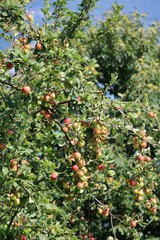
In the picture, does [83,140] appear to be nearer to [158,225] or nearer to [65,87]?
[65,87]

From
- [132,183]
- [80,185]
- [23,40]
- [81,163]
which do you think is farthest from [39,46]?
[132,183]

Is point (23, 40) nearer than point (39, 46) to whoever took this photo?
No

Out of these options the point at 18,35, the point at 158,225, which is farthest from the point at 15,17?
the point at 158,225

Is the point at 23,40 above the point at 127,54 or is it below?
below

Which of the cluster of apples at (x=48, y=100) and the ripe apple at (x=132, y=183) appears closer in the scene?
the cluster of apples at (x=48, y=100)

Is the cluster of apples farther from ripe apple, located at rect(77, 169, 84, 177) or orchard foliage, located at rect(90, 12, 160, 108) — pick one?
orchard foliage, located at rect(90, 12, 160, 108)

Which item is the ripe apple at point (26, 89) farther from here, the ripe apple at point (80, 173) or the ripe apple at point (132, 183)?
the ripe apple at point (132, 183)

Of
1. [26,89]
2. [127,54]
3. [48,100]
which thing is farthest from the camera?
[127,54]

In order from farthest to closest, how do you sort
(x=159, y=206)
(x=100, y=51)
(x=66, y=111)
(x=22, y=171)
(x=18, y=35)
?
(x=100, y=51)
(x=159, y=206)
(x=18, y=35)
(x=66, y=111)
(x=22, y=171)

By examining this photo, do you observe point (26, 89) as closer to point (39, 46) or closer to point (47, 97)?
point (47, 97)

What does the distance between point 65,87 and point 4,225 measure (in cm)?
96

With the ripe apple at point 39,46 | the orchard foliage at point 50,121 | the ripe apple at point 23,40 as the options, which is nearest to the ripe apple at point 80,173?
the orchard foliage at point 50,121

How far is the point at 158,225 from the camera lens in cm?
548

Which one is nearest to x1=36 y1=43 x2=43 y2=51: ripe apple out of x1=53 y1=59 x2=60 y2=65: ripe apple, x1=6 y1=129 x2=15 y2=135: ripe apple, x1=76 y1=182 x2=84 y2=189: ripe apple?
x1=53 y1=59 x2=60 y2=65: ripe apple
